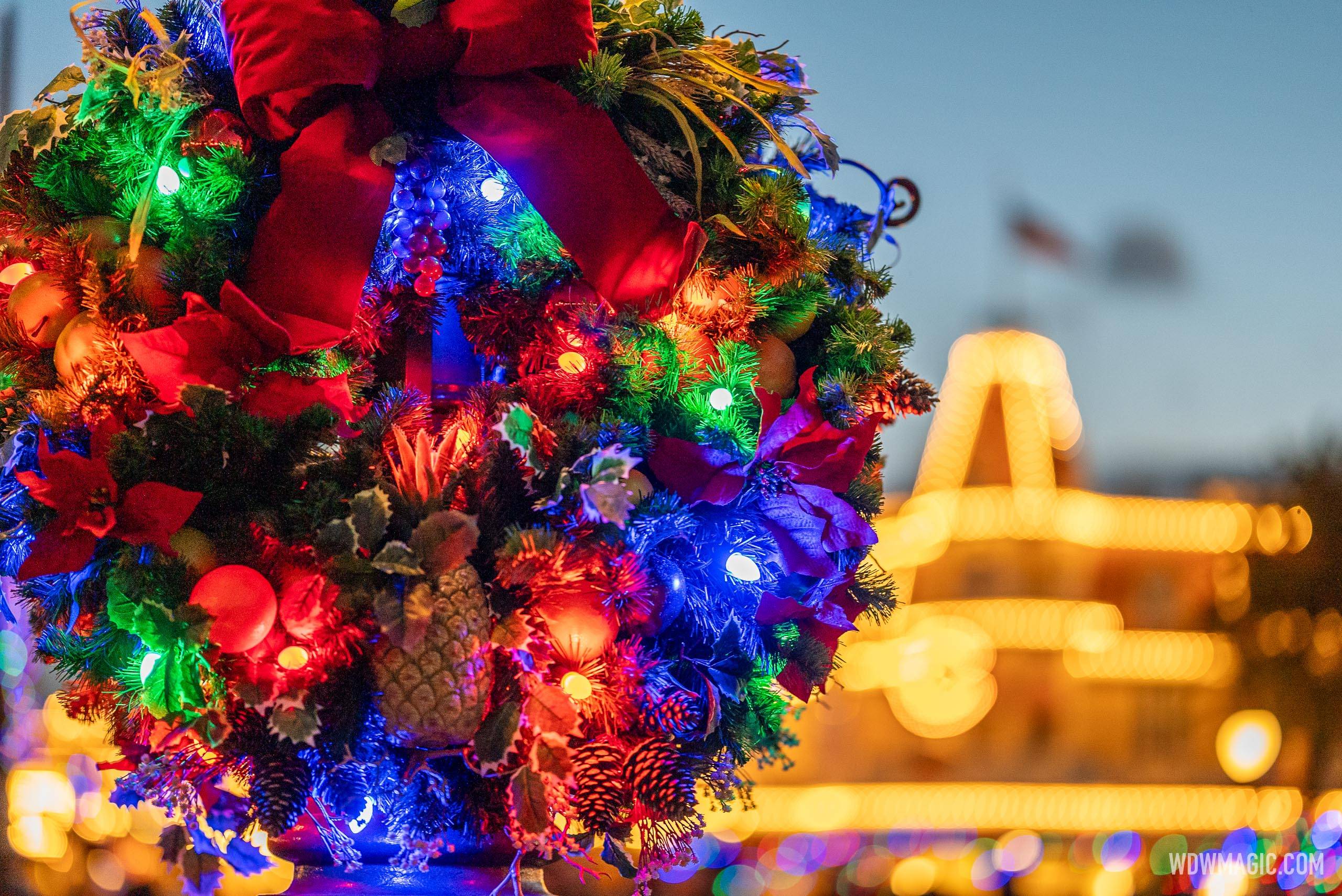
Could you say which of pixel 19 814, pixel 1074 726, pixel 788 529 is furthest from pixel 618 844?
pixel 1074 726

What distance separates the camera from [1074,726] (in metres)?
10.2

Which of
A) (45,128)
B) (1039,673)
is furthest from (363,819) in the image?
(1039,673)

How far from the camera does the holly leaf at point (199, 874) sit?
36.7 inches

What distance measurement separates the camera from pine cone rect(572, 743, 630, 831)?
3.01 ft

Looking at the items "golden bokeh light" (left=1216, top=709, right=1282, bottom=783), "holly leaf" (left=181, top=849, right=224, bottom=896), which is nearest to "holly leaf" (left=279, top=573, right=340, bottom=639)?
"holly leaf" (left=181, top=849, right=224, bottom=896)

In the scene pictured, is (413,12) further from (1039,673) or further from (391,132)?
(1039,673)

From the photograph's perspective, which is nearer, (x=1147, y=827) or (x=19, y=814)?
(x=19, y=814)

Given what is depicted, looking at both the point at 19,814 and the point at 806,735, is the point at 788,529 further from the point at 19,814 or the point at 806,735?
the point at 806,735

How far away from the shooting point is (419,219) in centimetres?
106

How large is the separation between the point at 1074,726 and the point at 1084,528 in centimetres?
180

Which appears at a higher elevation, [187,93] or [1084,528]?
[1084,528]

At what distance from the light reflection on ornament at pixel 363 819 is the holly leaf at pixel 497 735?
0.15 metres

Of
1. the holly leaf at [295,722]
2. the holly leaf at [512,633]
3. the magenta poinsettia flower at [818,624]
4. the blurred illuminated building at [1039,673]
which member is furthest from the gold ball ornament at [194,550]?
the blurred illuminated building at [1039,673]

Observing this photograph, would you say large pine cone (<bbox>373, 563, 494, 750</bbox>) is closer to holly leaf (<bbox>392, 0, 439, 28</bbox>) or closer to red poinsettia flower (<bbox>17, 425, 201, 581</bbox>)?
red poinsettia flower (<bbox>17, 425, 201, 581</bbox>)
